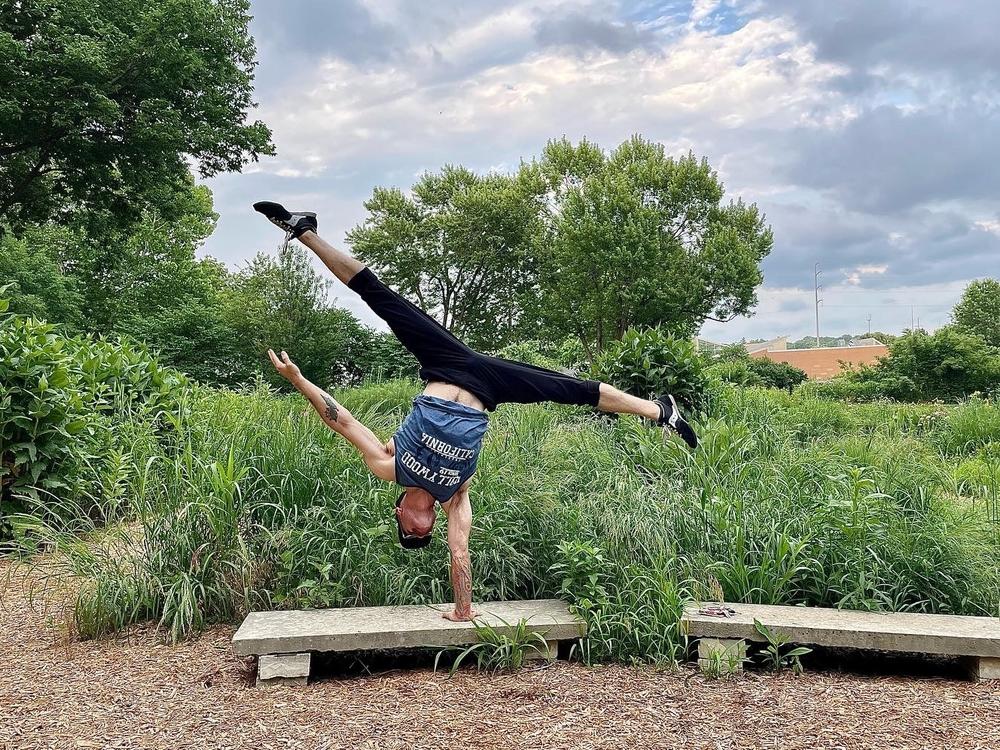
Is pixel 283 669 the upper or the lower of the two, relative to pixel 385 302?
lower

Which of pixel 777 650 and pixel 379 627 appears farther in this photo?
pixel 777 650

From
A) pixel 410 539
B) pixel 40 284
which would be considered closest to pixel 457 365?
pixel 410 539

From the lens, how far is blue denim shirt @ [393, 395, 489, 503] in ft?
11.3

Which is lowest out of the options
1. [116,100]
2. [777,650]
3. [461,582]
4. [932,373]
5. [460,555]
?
[777,650]

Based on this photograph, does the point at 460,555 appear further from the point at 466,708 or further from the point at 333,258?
the point at 333,258

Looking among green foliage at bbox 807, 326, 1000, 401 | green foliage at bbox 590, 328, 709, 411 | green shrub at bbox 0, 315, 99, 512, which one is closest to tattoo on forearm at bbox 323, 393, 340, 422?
green shrub at bbox 0, 315, 99, 512

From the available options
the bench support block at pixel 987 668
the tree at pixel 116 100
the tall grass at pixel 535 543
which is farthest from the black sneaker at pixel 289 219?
the tree at pixel 116 100

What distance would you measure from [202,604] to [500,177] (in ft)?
95.8

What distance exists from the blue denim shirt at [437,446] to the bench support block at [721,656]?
1424 mm

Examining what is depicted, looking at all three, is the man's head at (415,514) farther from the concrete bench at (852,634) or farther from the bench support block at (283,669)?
the concrete bench at (852,634)

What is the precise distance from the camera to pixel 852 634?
3.51m

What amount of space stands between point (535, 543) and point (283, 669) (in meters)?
1.56

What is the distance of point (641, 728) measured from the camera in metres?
2.96

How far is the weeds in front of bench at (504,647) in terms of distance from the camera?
348 centimetres
